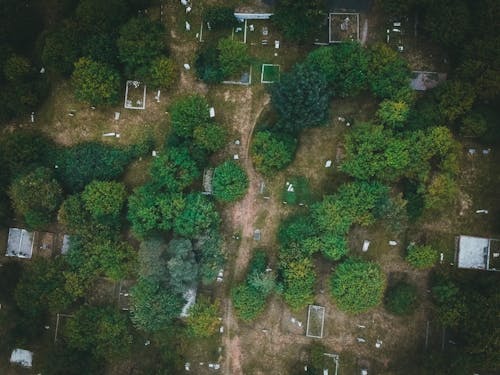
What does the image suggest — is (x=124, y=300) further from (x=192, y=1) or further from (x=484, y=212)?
(x=484, y=212)

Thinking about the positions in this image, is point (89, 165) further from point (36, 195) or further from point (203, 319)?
point (203, 319)

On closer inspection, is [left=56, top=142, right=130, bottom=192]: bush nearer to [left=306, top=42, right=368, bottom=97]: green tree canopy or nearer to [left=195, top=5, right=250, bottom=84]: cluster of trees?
[left=195, top=5, right=250, bottom=84]: cluster of trees

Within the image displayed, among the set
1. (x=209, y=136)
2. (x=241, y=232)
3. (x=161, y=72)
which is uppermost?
(x=161, y=72)

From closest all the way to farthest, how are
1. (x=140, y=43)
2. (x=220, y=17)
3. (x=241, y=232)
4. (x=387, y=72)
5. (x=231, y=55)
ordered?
(x=387, y=72)
(x=231, y=55)
(x=140, y=43)
(x=220, y=17)
(x=241, y=232)

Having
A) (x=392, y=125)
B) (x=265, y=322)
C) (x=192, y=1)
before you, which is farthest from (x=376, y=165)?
(x=192, y=1)

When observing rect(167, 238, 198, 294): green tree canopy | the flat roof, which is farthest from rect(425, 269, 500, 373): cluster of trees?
rect(167, 238, 198, 294): green tree canopy

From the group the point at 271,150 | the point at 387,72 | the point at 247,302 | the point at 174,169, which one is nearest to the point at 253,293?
the point at 247,302
